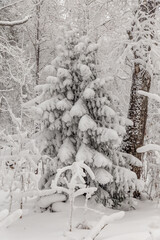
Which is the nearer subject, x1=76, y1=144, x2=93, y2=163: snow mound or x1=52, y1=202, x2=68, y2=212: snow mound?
x1=76, y1=144, x2=93, y2=163: snow mound

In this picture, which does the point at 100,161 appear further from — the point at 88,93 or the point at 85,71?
the point at 85,71

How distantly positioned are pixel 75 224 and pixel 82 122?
1.95 m

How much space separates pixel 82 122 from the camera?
5.84 m

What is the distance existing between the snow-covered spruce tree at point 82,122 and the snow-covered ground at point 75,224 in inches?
23.5

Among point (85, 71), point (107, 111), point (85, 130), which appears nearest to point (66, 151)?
point (85, 130)

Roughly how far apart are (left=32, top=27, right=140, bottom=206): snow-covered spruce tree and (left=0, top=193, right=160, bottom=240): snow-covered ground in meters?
0.60

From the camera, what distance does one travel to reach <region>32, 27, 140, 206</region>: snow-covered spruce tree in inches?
234

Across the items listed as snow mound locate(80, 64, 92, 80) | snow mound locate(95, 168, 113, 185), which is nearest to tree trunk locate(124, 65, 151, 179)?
snow mound locate(95, 168, 113, 185)

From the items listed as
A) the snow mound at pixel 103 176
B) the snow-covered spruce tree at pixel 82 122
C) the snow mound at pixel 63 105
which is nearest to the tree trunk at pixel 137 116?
the snow-covered spruce tree at pixel 82 122

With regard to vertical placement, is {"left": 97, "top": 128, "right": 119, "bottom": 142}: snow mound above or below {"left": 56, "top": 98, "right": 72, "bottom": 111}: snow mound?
below

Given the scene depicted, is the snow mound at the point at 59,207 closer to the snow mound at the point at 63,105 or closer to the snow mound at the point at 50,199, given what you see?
the snow mound at the point at 50,199

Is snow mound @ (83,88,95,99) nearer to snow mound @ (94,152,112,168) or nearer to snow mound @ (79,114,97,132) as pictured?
snow mound @ (79,114,97,132)

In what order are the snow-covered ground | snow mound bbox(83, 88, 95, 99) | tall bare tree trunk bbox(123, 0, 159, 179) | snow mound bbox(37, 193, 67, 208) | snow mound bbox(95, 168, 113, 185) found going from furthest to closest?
tall bare tree trunk bbox(123, 0, 159, 179), snow mound bbox(37, 193, 67, 208), snow mound bbox(83, 88, 95, 99), snow mound bbox(95, 168, 113, 185), the snow-covered ground

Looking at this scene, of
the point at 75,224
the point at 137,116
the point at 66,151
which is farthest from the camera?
the point at 137,116
